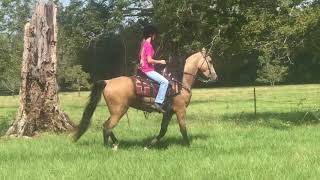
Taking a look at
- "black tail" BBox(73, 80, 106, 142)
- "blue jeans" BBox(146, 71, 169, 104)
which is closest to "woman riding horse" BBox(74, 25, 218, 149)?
"black tail" BBox(73, 80, 106, 142)

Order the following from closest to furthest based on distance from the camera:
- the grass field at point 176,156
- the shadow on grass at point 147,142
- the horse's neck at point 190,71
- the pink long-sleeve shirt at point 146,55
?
1. the grass field at point 176,156
2. the pink long-sleeve shirt at point 146,55
3. the shadow on grass at point 147,142
4. the horse's neck at point 190,71

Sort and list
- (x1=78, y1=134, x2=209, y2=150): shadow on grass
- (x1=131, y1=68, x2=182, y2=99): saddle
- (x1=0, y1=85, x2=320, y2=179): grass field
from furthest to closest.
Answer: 1. (x1=78, y1=134, x2=209, y2=150): shadow on grass
2. (x1=131, y1=68, x2=182, y2=99): saddle
3. (x1=0, y1=85, x2=320, y2=179): grass field

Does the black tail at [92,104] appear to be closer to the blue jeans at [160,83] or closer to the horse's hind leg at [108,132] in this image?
the horse's hind leg at [108,132]

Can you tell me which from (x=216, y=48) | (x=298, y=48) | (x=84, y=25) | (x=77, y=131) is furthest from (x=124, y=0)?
(x=77, y=131)

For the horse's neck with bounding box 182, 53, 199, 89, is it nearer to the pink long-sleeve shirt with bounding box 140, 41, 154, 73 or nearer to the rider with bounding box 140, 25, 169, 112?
the rider with bounding box 140, 25, 169, 112

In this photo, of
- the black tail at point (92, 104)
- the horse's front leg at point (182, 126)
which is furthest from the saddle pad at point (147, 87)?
the black tail at point (92, 104)

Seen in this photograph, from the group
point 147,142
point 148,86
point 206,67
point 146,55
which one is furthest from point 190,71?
point 147,142

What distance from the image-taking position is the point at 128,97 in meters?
12.3

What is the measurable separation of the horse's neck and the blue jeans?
2.30 ft

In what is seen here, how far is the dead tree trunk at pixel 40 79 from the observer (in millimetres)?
16656

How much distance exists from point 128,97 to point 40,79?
527 centimetres

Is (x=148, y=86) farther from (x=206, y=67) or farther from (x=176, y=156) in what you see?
(x=176, y=156)

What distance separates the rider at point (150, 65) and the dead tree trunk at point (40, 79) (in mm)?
5524

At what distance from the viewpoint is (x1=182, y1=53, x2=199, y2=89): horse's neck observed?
1272cm
